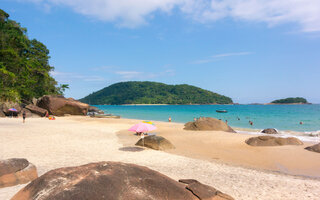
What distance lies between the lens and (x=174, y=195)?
11.7 feet

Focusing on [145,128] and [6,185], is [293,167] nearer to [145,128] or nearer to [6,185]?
[145,128]

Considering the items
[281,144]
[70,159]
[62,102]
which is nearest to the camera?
[70,159]

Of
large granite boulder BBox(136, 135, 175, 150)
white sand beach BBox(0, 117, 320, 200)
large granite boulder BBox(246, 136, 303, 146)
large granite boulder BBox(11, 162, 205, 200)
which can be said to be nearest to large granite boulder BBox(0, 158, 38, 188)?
white sand beach BBox(0, 117, 320, 200)

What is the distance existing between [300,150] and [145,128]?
10.7 m

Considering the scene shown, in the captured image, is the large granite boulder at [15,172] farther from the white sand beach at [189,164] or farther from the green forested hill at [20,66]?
the green forested hill at [20,66]

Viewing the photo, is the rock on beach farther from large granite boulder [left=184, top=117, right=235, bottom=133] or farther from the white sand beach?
large granite boulder [left=184, top=117, right=235, bottom=133]

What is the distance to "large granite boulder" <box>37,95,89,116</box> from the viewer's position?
41469 millimetres

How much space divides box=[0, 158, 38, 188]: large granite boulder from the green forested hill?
116ft

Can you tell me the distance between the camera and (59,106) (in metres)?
42.2

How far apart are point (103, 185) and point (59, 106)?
142 feet

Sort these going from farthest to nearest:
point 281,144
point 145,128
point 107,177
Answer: point 281,144, point 145,128, point 107,177

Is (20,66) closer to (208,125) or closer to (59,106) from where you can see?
(59,106)

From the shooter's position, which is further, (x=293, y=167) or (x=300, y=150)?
(x=300, y=150)

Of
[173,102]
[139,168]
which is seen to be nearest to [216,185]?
[139,168]
